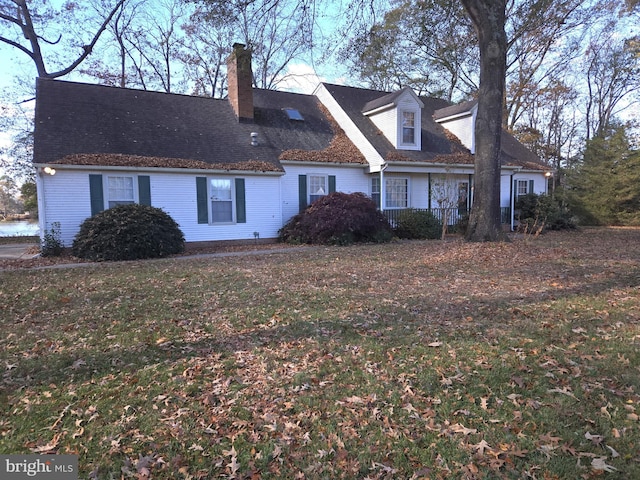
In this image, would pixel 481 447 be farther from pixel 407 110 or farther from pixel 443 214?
pixel 407 110

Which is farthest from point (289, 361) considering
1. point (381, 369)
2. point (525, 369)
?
point (525, 369)

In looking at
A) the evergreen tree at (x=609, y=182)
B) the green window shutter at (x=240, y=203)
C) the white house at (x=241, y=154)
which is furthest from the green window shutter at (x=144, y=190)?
the evergreen tree at (x=609, y=182)

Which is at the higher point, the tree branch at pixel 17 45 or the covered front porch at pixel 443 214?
the tree branch at pixel 17 45

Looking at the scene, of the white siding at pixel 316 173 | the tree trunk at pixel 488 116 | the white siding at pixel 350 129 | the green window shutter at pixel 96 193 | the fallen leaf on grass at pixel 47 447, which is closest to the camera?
the fallen leaf on grass at pixel 47 447

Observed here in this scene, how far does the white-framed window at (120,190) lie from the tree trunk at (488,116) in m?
10.5

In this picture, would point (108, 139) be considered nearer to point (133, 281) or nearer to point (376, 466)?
point (133, 281)

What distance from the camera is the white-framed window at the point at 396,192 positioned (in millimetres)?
17094

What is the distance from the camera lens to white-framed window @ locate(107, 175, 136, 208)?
12117mm

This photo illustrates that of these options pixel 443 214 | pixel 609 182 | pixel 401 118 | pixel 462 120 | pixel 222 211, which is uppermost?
pixel 462 120

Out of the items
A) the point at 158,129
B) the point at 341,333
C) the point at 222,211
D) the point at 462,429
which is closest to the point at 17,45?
the point at 158,129

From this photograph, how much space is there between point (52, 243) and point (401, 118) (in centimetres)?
1348

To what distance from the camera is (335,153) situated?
15.9m

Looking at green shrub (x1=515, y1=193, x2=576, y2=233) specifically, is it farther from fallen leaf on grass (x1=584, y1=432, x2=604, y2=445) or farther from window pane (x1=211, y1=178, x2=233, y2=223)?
fallen leaf on grass (x1=584, y1=432, x2=604, y2=445)

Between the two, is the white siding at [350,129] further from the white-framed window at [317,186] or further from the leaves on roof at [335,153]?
the white-framed window at [317,186]
